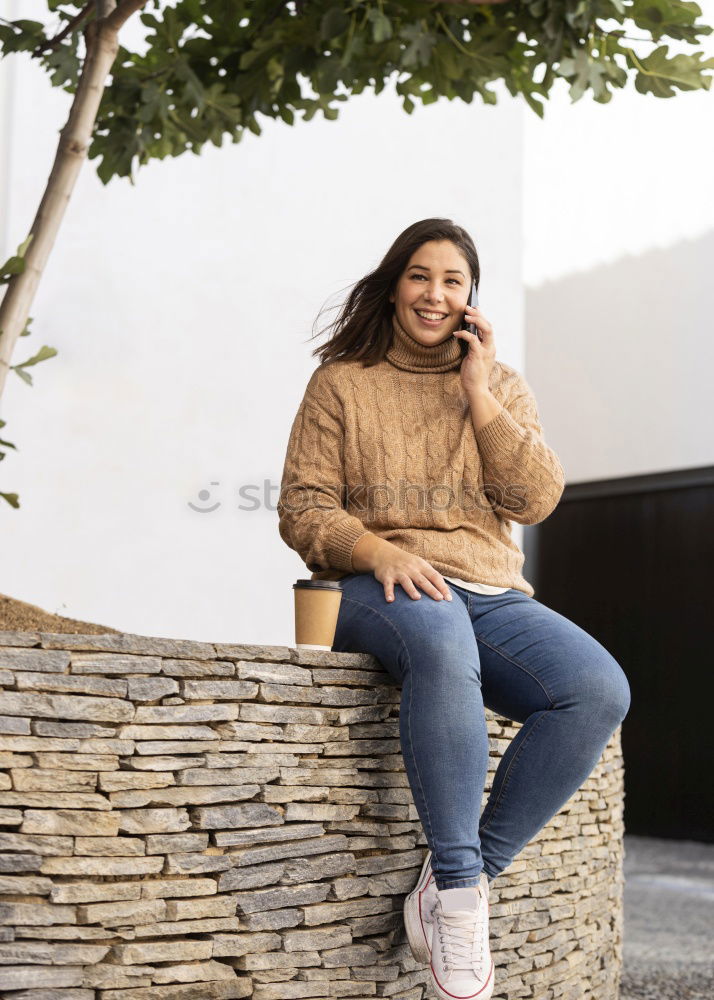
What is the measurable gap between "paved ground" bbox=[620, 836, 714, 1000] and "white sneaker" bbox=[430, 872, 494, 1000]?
1.46m

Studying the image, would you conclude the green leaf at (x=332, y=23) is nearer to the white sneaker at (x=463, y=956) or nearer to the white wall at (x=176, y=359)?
the white sneaker at (x=463, y=956)

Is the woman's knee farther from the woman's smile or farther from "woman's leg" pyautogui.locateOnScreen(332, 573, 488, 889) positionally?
the woman's smile

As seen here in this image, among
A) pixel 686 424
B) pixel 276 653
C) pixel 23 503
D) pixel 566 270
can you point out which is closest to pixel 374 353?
pixel 276 653

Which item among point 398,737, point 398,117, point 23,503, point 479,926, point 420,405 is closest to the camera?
point 479,926

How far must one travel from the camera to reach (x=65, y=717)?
1.30 meters

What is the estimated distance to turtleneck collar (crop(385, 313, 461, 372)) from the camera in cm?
188

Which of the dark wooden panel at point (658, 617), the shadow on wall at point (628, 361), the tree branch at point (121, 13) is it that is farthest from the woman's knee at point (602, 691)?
the shadow on wall at point (628, 361)

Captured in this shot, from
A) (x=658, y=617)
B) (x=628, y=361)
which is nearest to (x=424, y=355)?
(x=658, y=617)

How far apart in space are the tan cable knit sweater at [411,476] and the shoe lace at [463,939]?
0.51 meters

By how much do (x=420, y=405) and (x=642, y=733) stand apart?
4619 mm

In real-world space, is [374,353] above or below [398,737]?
above

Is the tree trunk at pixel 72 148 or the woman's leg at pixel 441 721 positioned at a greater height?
the tree trunk at pixel 72 148

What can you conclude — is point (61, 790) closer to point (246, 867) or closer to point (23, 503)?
point (246, 867)

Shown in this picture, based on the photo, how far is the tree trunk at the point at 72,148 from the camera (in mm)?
1633
